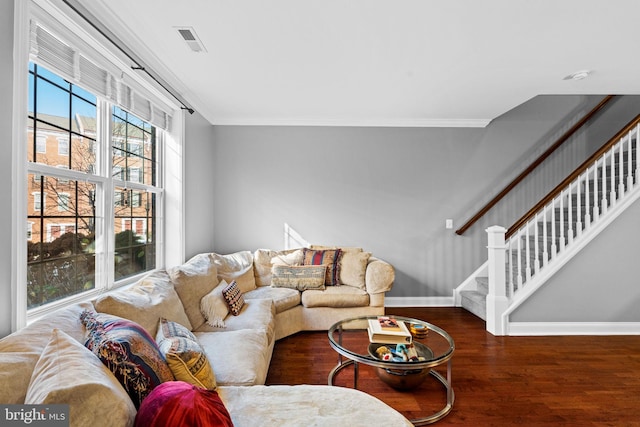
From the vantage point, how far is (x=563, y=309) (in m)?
3.20

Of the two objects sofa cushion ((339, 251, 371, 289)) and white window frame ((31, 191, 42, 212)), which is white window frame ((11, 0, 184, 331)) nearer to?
white window frame ((31, 191, 42, 212))

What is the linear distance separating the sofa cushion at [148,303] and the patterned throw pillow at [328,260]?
1.67 m

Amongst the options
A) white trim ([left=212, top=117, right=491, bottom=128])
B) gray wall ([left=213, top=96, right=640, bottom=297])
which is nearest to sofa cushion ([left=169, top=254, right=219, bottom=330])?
gray wall ([left=213, top=96, right=640, bottom=297])

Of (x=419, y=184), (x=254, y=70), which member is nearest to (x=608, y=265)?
(x=419, y=184)

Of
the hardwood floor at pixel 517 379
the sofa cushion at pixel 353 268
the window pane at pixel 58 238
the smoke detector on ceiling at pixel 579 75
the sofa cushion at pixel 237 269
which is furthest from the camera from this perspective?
the sofa cushion at pixel 353 268

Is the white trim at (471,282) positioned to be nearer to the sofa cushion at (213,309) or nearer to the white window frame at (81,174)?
the sofa cushion at (213,309)

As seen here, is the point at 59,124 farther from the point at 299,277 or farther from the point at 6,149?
the point at 299,277

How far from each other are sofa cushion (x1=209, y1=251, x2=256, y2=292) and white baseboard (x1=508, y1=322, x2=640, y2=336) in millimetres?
2736

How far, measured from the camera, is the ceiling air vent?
84.7 inches

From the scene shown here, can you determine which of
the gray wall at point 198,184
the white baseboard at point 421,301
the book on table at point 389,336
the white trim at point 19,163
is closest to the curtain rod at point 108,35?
the white trim at point 19,163

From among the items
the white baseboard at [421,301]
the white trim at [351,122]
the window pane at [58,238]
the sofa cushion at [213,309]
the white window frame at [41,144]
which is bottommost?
the white baseboard at [421,301]

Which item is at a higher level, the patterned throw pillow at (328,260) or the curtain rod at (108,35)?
the curtain rod at (108,35)

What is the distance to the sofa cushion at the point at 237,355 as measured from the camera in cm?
161

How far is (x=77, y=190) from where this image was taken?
2.03 m
